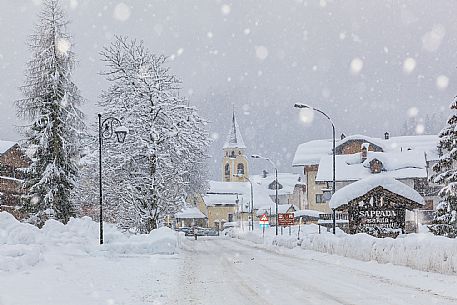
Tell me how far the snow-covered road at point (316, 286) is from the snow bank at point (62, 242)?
434cm

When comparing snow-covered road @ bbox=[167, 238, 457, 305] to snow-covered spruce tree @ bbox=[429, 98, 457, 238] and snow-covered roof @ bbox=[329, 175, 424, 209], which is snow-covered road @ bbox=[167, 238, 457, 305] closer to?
snow-covered roof @ bbox=[329, 175, 424, 209]

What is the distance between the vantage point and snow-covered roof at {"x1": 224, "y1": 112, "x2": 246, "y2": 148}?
135875 millimetres

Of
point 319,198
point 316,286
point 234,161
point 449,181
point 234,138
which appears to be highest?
point 234,138

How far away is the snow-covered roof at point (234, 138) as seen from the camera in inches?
5349

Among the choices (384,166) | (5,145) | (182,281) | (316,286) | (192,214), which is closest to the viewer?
(316,286)

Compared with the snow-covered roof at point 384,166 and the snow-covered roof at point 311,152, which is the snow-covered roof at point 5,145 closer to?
the snow-covered roof at point 384,166

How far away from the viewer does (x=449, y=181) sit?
30.2 meters

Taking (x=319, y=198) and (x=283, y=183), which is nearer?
(x=319, y=198)

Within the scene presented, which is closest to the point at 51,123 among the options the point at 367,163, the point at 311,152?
the point at 367,163

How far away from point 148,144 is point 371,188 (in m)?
14.2

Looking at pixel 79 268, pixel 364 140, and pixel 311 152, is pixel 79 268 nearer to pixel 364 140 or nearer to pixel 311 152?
pixel 364 140

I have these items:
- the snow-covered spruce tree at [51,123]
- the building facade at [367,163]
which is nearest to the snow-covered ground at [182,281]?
the snow-covered spruce tree at [51,123]

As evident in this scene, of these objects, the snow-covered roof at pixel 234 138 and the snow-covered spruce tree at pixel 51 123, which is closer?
the snow-covered spruce tree at pixel 51 123

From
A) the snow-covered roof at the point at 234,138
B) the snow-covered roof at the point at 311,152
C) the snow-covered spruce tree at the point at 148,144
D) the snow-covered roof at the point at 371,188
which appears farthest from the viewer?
the snow-covered roof at the point at 234,138
